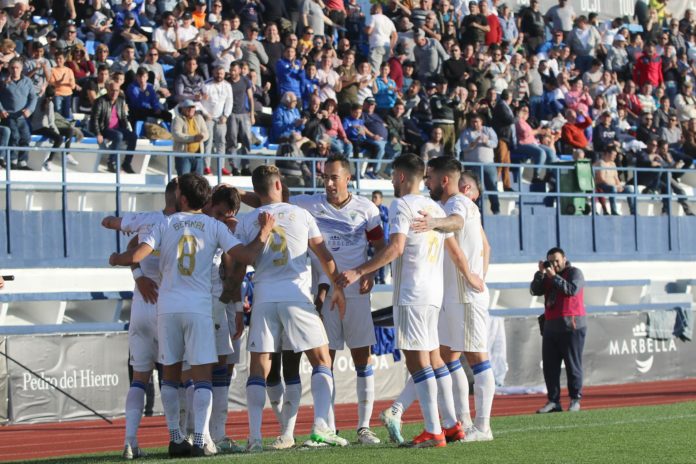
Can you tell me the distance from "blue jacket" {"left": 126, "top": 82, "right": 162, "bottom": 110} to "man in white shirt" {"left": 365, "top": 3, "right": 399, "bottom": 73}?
5.89 metres

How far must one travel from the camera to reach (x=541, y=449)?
9.99 metres

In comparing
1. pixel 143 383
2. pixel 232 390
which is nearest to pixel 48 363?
pixel 232 390

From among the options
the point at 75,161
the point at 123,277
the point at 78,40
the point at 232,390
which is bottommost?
the point at 232,390

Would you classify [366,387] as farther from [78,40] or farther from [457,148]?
[457,148]

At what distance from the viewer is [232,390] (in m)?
17.1

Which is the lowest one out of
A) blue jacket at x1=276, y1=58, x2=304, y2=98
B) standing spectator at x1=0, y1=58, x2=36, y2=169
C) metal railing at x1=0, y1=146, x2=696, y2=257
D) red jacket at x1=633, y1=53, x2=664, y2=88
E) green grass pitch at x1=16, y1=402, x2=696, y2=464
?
green grass pitch at x1=16, y1=402, x2=696, y2=464

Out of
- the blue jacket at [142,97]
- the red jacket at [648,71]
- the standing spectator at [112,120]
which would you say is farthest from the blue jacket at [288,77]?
the red jacket at [648,71]

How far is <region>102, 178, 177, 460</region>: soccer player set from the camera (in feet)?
32.4

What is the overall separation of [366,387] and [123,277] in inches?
327

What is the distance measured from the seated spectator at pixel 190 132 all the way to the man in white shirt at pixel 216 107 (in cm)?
27

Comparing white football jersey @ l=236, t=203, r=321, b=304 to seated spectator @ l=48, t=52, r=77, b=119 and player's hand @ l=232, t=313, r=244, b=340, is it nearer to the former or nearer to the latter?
player's hand @ l=232, t=313, r=244, b=340

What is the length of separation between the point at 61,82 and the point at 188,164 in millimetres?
2201

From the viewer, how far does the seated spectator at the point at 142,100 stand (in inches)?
770

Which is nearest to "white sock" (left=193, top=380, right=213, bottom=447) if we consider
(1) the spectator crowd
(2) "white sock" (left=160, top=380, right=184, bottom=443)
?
(2) "white sock" (left=160, top=380, right=184, bottom=443)
